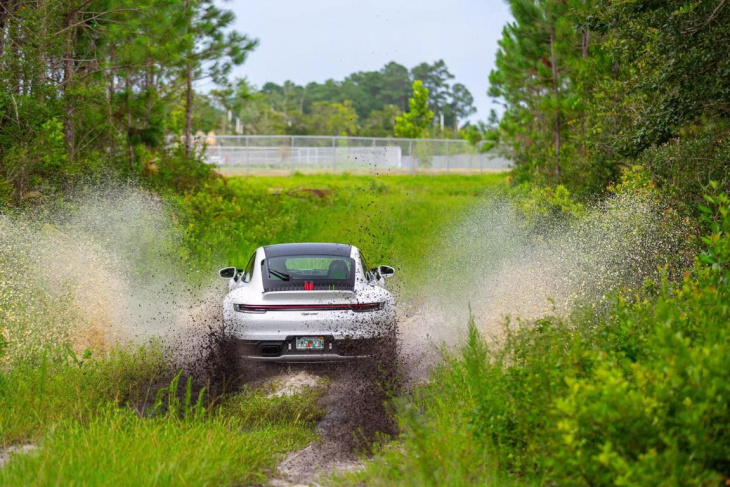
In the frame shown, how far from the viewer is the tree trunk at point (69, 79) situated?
57.5 ft

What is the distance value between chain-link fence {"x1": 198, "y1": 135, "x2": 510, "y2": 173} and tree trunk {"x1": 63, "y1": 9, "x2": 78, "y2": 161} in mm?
33818

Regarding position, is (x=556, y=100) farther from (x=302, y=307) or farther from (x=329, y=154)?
(x=329, y=154)

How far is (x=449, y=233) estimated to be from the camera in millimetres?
24703

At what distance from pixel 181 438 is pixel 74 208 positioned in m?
10.8

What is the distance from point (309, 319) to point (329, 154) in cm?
4639

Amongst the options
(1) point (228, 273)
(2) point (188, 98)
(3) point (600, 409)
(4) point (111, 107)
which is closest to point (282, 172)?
(2) point (188, 98)

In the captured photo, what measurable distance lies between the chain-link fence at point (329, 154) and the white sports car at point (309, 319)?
42.3 metres

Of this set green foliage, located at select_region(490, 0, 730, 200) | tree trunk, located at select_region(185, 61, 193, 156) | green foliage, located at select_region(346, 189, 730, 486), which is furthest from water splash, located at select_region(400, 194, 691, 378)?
tree trunk, located at select_region(185, 61, 193, 156)

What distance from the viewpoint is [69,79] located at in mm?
17906

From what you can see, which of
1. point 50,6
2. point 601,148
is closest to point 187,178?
point 50,6

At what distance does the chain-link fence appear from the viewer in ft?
179

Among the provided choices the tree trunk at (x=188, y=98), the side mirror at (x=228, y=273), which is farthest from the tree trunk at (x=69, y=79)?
→ the tree trunk at (x=188, y=98)

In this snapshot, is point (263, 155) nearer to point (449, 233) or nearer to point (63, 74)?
point (449, 233)

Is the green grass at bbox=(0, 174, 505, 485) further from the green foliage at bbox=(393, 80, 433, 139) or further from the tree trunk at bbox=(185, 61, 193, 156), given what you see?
the green foliage at bbox=(393, 80, 433, 139)
